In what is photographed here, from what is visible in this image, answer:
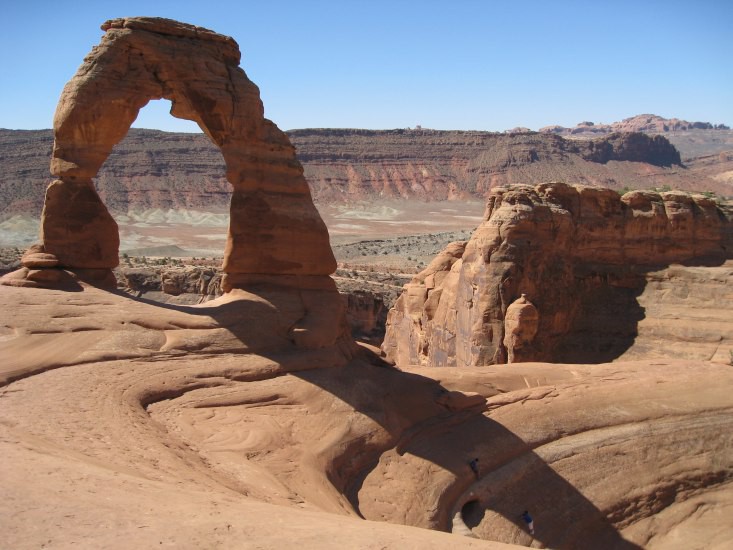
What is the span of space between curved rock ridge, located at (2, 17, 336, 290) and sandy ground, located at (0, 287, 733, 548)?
1.15m

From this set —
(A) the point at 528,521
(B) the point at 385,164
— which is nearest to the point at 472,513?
(A) the point at 528,521

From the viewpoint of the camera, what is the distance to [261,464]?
11.4 m

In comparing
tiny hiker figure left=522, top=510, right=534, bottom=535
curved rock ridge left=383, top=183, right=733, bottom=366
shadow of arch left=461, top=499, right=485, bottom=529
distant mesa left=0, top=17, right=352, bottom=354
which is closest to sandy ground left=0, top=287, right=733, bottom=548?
shadow of arch left=461, top=499, right=485, bottom=529

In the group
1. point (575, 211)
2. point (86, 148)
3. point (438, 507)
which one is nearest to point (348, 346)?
point (438, 507)

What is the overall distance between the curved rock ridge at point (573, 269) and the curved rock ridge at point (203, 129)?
7.94 m

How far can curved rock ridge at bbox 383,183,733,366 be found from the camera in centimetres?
2297

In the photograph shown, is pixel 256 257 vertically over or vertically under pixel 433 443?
over

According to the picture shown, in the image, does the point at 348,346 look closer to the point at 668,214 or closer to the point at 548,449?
the point at 548,449

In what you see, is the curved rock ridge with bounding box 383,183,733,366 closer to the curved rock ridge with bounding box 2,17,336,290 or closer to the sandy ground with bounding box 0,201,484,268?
the curved rock ridge with bounding box 2,17,336,290

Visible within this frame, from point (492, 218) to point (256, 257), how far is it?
1030cm

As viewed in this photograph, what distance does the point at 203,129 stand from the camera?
15461 millimetres

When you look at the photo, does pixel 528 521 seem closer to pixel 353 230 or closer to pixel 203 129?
pixel 203 129

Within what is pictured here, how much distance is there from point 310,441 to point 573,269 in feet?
47.9

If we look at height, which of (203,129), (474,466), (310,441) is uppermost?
(203,129)
